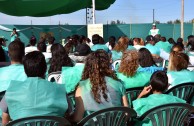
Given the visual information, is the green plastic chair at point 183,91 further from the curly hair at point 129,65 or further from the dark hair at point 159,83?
the curly hair at point 129,65

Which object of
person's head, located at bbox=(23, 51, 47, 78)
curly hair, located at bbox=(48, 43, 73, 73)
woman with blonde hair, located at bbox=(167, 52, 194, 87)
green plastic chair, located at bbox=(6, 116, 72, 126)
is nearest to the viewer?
green plastic chair, located at bbox=(6, 116, 72, 126)

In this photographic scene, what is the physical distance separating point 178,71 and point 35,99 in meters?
2.35

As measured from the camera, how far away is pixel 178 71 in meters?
4.61

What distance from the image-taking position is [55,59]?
5637 millimetres

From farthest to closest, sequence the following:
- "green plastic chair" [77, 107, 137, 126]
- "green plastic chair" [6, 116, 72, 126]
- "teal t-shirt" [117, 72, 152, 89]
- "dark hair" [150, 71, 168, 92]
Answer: "teal t-shirt" [117, 72, 152, 89], "dark hair" [150, 71, 168, 92], "green plastic chair" [77, 107, 137, 126], "green plastic chair" [6, 116, 72, 126]

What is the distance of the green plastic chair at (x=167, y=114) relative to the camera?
10.0 ft

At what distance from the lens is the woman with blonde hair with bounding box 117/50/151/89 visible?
4.34 m

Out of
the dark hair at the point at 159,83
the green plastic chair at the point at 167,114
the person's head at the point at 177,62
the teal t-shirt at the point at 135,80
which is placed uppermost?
the person's head at the point at 177,62

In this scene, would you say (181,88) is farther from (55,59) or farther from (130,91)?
(55,59)

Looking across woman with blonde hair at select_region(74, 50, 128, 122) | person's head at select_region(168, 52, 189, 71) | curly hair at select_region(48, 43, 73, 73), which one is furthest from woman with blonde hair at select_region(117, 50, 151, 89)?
curly hair at select_region(48, 43, 73, 73)

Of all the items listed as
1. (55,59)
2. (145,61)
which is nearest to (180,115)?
(145,61)

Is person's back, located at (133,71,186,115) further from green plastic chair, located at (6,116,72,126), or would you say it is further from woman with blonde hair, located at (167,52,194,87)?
woman with blonde hair, located at (167,52,194,87)

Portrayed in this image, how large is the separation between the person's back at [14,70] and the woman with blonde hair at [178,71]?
1.95 m

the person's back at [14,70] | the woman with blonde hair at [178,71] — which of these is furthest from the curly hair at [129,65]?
the person's back at [14,70]
